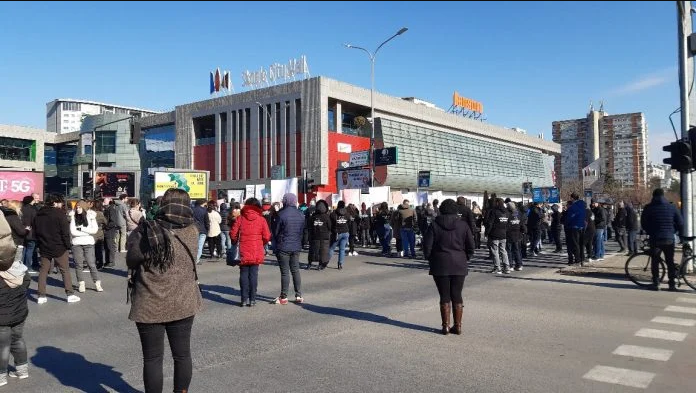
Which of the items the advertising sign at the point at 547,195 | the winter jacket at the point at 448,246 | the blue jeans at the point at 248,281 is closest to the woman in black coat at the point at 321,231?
the blue jeans at the point at 248,281

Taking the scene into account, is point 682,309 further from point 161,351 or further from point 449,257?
point 161,351

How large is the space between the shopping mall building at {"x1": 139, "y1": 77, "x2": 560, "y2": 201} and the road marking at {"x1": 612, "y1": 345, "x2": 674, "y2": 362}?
39.6 metres

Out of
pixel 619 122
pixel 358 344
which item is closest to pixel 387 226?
pixel 358 344

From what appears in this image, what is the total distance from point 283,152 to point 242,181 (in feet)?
20.7

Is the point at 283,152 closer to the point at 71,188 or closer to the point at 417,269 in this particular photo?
the point at 417,269

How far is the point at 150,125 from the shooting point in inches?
2616

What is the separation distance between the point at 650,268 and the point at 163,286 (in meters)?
10.2

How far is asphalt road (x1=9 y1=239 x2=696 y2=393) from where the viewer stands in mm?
5008

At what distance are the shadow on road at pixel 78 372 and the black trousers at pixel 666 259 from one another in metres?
9.84

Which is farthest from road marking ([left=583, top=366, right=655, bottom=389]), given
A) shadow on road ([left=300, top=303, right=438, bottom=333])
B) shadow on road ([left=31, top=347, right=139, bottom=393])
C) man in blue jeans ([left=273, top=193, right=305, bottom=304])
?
man in blue jeans ([left=273, top=193, right=305, bottom=304])

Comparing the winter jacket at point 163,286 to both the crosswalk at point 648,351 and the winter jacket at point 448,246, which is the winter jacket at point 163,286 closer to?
the winter jacket at point 448,246

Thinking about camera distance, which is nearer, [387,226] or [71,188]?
[387,226]

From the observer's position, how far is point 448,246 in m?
7.00

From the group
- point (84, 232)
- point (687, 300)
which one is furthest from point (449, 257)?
point (84, 232)
